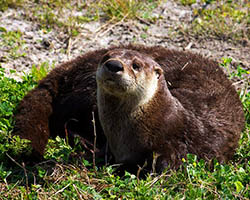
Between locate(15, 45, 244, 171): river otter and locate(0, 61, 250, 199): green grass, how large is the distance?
0.17 m

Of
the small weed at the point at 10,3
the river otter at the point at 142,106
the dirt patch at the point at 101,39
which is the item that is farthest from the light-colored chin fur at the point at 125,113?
the small weed at the point at 10,3

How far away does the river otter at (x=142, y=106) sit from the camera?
321 cm

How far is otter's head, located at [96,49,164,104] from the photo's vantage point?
2980 mm

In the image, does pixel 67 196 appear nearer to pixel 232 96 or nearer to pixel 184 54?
pixel 232 96

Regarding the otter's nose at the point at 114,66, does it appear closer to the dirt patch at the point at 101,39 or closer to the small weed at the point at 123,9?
the dirt patch at the point at 101,39

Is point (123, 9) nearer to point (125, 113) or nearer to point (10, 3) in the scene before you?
point (10, 3)

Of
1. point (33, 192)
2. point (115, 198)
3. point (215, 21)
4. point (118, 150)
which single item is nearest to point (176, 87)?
point (118, 150)

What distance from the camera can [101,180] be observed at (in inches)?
123

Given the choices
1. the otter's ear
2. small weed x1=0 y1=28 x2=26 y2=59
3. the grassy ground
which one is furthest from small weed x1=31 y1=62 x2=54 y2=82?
the otter's ear

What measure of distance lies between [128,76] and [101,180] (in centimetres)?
72

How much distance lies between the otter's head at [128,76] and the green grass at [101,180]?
53 centimetres

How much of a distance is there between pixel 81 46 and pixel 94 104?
1.72 meters

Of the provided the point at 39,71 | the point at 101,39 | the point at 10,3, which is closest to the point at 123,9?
the point at 101,39

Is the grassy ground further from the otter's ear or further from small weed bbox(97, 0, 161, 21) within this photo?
small weed bbox(97, 0, 161, 21)
